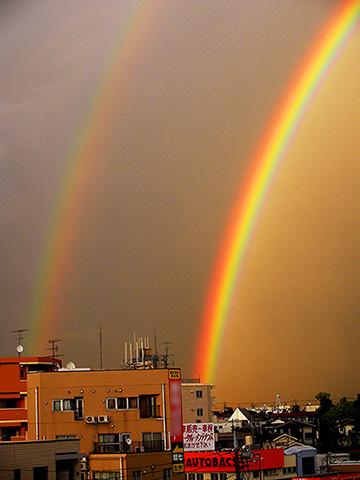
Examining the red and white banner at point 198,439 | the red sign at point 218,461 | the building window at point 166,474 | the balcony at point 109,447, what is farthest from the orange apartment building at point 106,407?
the red and white banner at point 198,439

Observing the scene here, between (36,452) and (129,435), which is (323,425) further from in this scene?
(36,452)

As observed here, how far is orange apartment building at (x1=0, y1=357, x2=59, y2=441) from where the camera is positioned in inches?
1463

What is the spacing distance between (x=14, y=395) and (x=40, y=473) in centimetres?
1677

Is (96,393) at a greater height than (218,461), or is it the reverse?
(96,393)

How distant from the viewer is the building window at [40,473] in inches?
887

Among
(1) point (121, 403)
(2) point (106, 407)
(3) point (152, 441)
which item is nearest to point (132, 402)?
(1) point (121, 403)

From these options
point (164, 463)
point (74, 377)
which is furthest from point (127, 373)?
point (164, 463)

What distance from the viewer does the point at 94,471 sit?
90.0ft

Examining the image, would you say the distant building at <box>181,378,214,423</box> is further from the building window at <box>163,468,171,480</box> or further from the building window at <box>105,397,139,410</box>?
the building window at <box>163,468,171,480</box>

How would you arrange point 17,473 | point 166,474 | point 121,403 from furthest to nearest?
point 121,403 < point 166,474 < point 17,473

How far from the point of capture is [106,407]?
32.7 metres

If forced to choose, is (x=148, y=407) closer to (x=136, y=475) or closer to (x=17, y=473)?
(x=136, y=475)

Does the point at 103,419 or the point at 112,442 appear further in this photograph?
the point at 103,419

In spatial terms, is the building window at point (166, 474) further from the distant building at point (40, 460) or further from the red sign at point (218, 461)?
the red sign at point (218, 461)
